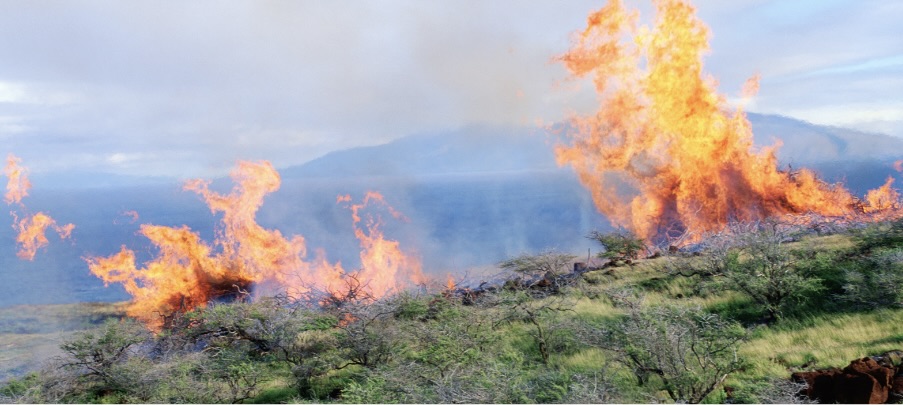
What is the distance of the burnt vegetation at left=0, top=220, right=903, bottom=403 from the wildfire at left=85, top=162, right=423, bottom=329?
11629 mm

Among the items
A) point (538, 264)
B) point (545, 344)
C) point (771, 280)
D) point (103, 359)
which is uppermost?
point (771, 280)

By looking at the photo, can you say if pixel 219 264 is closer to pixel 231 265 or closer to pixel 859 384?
pixel 231 265

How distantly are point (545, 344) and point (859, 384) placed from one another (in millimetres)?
7628

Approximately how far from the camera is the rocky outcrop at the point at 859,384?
28.6 ft

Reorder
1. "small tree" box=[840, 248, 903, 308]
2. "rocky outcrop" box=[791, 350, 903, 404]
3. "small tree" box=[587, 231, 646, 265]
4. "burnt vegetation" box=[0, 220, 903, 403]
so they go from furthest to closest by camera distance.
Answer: "small tree" box=[587, 231, 646, 265] → "small tree" box=[840, 248, 903, 308] → "burnt vegetation" box=[0, 220, 903, 403] → "rocky outcrop" box=[791, 350, 903, 404]

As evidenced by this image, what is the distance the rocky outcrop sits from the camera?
870 centimetres

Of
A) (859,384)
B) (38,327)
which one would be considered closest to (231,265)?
(38,327)

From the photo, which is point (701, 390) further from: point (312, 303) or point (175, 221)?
point (175, 221)

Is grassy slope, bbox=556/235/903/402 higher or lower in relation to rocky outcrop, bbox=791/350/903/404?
lower

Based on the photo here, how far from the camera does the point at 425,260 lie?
A: 61.4 m

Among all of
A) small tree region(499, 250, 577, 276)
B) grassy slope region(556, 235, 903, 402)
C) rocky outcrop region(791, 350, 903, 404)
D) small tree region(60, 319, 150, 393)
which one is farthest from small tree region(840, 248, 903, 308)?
small tree region(60, 319, 150, 393)

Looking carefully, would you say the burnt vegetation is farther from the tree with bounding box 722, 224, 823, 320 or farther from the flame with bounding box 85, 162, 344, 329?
the flame with bounding box 85, 162, 344, 329

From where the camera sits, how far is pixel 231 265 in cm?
3381

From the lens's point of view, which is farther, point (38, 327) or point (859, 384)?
point (38, 327)
